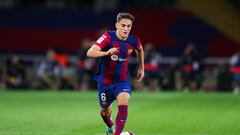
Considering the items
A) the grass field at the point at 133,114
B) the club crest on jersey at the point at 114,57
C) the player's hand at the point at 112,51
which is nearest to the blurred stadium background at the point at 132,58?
the grass field at the point at 133,114

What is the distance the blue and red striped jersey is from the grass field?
6.62 feet

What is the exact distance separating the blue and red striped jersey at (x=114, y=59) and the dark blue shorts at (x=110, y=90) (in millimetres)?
91

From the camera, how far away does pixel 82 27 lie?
37.6 meters

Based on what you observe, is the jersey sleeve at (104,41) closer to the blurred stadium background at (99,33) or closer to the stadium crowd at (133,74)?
the stadium crowd at (133,74)

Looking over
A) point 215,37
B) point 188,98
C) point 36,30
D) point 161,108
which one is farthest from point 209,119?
point 36,30

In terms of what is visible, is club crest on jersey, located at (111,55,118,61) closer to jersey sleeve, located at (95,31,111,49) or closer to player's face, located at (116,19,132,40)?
jersey sleeve, located at (95,31,111,49)

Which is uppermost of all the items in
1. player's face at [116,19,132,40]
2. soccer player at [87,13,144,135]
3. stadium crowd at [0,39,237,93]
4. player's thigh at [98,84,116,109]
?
player's face at [116,19,132,40]

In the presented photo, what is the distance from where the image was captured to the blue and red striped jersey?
13709 mm

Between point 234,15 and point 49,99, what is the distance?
13315 millimetres

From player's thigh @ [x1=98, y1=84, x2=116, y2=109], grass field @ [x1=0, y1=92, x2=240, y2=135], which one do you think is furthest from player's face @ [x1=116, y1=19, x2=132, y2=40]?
grass field @ [x1=0, y1=92, x2=240, y2=135]

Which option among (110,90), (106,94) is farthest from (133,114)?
(110,90)

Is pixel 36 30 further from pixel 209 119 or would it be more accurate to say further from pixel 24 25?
pixel 209 119

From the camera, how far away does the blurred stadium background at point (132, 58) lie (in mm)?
23516

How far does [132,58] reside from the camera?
111 feet
